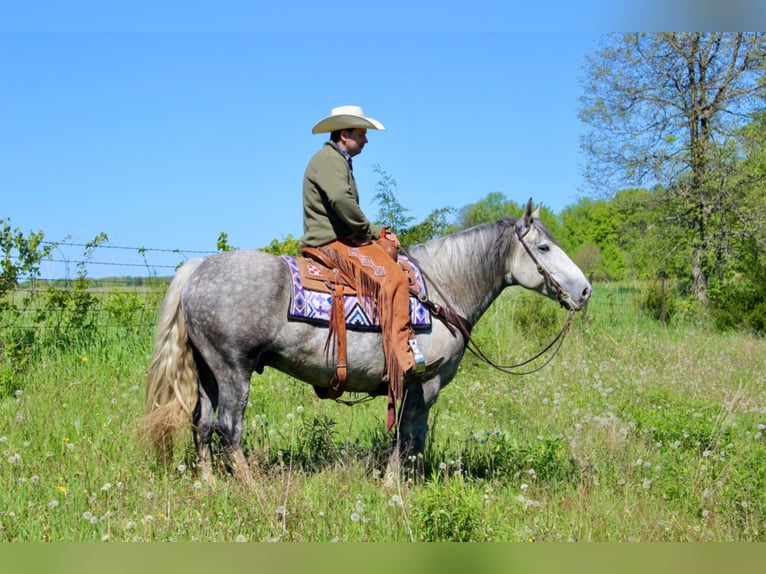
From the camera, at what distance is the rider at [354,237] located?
17.2 feet

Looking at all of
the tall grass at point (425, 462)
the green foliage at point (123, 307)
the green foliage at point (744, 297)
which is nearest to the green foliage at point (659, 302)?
the green foliage at point (744, 297)

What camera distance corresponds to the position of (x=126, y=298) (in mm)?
10289

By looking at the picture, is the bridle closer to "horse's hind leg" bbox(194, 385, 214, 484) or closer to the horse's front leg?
the horse's front leg

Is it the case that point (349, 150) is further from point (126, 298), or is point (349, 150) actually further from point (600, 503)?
point (126, 298)

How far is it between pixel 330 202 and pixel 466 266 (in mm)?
1440

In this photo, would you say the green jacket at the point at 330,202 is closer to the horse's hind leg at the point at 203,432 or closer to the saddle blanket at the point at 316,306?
the saddle blanket at the point at 316,306

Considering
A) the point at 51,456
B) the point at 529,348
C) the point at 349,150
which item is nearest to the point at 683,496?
the point at 349,150

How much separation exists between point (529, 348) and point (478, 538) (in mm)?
8184

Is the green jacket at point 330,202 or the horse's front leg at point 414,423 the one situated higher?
the green jacket at point 330,202

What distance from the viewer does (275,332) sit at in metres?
5.16

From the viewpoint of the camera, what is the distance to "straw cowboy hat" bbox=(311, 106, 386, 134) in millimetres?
5395

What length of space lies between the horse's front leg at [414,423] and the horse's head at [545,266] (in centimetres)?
129

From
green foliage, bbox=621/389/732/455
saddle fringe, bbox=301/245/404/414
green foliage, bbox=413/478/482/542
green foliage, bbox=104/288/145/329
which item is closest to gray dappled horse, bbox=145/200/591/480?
saddle fringe, bbox=301/245/404/414

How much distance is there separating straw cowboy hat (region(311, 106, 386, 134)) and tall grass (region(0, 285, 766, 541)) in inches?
102
